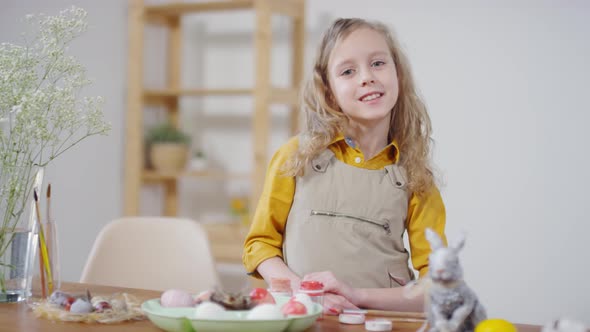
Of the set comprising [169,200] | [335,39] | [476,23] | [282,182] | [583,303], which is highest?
[476,23]

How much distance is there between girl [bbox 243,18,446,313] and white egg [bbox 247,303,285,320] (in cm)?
46

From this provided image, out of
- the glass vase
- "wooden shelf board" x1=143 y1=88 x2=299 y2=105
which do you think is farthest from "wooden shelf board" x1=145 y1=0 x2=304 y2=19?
the glass vase

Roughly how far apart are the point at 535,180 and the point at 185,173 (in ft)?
6.23

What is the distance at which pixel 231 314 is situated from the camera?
3.86ft

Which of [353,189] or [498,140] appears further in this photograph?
[498,140]

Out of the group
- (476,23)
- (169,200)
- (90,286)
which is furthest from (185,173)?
(90,286)

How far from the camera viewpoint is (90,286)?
176 cm

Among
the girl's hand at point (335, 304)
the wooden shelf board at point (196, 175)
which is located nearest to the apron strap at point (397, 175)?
the girl's hand at point (335, 304)

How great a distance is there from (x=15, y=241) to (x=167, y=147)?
2.82m

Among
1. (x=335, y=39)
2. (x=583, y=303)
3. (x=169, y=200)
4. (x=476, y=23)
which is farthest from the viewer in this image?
(x=169, y=200)

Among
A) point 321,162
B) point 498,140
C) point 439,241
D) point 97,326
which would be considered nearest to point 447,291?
point 439,241

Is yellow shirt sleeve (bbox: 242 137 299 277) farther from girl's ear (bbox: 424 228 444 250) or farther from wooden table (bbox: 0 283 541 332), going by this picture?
girl's ear (bbox: 424 228 444 250)

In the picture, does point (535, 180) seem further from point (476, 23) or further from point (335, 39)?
point (335, 39)

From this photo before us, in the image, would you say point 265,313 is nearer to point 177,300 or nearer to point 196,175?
point 177,300
